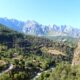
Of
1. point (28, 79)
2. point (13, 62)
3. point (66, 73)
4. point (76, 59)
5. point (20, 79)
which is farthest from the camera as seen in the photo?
point (13, 62)

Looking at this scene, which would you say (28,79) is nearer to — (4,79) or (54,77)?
(4,79)

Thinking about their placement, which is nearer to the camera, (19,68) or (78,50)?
(78,50)

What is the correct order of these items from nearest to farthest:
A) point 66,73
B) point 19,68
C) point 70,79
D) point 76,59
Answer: point 70,79 → point 66,73 → point 76,59 → point 19,68

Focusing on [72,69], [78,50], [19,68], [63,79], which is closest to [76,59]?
[78,50]

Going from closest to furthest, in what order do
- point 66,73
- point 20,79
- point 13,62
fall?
point 66,73
point 20,79
point 13,62

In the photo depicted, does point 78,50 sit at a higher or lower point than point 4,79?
higher

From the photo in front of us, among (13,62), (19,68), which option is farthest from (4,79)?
(13,62)

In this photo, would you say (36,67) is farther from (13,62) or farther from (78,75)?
(78,75)

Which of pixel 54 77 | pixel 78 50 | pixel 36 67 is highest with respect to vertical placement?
pixel 78 50

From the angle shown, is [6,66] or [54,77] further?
[6,66]
